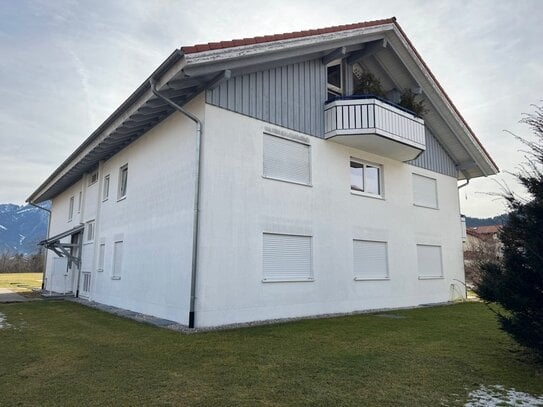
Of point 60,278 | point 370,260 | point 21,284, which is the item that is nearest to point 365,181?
point 370,260

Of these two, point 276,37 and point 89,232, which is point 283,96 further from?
point 89,232

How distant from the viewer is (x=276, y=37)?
32.8 ft

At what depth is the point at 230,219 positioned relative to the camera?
384 inches

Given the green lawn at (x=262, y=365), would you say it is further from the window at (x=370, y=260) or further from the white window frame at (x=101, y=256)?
the white window frame at (x=101, y=256)

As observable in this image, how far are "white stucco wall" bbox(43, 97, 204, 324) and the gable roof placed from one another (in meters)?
0.51

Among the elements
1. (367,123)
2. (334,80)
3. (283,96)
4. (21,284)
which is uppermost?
(334,80)

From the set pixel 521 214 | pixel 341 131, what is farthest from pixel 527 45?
pixel 521 214

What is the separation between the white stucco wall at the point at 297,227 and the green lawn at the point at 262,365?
1.12m

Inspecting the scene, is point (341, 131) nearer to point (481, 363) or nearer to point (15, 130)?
point (481, 363)

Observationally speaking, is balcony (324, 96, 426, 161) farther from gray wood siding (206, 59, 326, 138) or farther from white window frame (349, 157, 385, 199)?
white window frame (349, 157, 385, 199)

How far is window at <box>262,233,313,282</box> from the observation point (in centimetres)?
1038

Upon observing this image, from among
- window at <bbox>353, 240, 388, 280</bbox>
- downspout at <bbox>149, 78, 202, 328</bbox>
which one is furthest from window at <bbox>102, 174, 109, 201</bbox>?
window at <bbox>353, 240, 388, 280</bbox>

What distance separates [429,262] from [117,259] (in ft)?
38.5

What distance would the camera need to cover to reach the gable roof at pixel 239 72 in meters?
8.78
